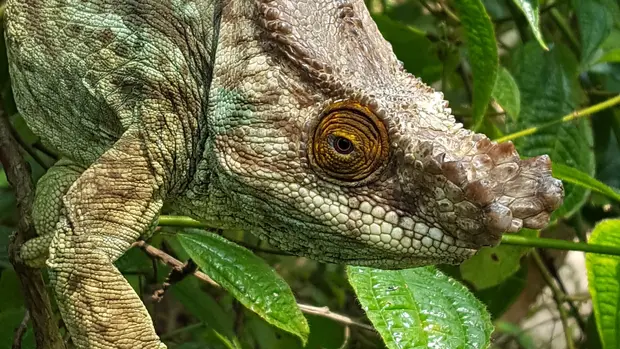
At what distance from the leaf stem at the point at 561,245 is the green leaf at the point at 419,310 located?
14 cm

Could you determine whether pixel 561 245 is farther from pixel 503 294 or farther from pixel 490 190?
pixel 503 294

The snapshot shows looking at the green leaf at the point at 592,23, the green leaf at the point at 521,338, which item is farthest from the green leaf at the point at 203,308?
the green leaf at the point at 521,338

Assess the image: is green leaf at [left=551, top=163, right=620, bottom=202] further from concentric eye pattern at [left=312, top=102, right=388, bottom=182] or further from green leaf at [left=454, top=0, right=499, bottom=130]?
concentric eye pattern at [left=312, top=102, right=388, bottom=182]

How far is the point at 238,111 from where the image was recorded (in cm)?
110

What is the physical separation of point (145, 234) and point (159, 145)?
161mm

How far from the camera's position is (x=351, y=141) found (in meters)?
1.04

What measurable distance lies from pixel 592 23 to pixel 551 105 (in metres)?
0.25

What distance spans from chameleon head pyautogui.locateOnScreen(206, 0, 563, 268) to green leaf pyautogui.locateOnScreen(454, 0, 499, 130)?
468mm

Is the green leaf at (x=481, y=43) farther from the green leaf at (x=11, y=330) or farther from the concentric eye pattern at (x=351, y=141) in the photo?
the green leaf at (x=11, y=330)

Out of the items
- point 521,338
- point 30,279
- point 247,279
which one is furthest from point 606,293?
point 521,338

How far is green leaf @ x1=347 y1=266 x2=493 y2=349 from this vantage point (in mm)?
1192

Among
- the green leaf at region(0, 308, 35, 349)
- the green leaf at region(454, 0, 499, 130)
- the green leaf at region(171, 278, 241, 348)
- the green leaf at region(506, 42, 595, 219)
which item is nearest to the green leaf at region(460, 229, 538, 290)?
the green leaf at region(506, 42, 595, 219)

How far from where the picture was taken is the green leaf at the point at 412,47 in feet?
6.55

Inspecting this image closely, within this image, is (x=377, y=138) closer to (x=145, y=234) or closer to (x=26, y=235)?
(x=145, y=234)
